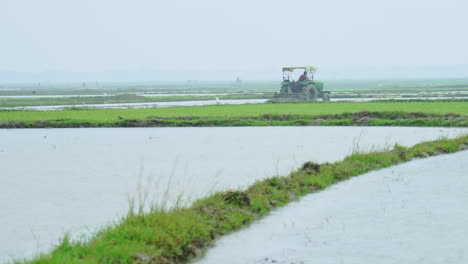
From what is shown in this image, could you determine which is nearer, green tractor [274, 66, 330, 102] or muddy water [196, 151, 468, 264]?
muddy water [196, 151, 468, 264]

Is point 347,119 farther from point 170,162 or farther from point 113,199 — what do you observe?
point 113,199

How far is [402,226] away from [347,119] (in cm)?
1483

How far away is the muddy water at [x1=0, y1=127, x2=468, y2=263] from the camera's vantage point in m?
7.21

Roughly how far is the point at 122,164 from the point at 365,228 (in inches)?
236

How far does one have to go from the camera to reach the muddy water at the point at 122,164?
7.21 m

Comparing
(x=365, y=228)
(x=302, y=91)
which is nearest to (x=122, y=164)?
(x=365, y=228)

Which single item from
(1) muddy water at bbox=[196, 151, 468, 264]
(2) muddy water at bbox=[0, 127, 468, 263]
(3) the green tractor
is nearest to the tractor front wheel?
(3) the green tractor

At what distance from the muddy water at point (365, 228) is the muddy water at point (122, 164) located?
1.04 metres

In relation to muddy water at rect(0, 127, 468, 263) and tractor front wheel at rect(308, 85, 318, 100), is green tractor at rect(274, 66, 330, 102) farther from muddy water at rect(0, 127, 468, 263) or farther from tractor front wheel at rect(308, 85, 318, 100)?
muddy water at rect(0, 127, 468, 263)

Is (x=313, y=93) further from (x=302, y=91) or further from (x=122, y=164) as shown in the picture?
(x=122, y=164)

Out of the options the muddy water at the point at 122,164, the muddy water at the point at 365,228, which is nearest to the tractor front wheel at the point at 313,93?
the muddy water at the point at 122,164

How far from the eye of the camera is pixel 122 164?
11.7 m

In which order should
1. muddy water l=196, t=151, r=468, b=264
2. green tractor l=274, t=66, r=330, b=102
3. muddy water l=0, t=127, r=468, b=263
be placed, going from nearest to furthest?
muddy water l=196, t=151, r=468, b=264
muddy water l=0, t=127, r=468, b=263
green tractor l=274, t=66, r=330, b=102

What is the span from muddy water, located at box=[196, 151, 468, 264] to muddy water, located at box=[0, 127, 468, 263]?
3.42 feet
